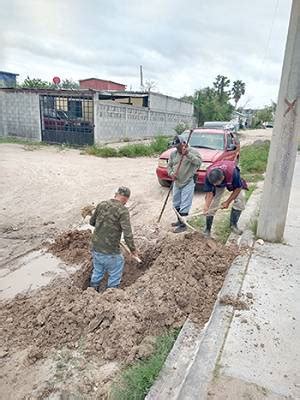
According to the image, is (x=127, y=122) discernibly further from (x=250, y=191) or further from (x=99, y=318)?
(x=99, y=318)

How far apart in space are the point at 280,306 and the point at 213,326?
0.83 meters

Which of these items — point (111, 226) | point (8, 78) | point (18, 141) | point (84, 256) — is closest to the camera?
point (111, 226)

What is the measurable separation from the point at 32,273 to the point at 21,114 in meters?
16.3

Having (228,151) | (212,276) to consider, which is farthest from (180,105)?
(212,276)

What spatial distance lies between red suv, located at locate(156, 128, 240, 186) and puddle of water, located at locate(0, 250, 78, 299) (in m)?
4.42

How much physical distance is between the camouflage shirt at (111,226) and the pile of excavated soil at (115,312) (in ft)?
1.67

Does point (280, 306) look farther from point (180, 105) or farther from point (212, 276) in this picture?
point (180, 105)

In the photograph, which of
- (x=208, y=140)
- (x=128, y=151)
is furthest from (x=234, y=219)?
(x=128, y=151)

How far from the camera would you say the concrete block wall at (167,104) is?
23.5m

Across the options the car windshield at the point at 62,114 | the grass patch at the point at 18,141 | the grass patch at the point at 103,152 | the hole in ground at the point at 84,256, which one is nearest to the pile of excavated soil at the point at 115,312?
the hole in ground at the point at 84,256

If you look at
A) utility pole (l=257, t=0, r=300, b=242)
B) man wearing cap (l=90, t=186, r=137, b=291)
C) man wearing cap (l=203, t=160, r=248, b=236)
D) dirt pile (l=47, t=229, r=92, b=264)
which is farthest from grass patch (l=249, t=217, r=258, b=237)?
dirt pile (l=47, t=229, r=92, b=264)

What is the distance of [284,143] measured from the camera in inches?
175

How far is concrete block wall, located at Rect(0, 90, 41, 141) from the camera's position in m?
18.1

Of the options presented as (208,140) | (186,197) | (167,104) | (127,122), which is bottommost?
(186,197)
